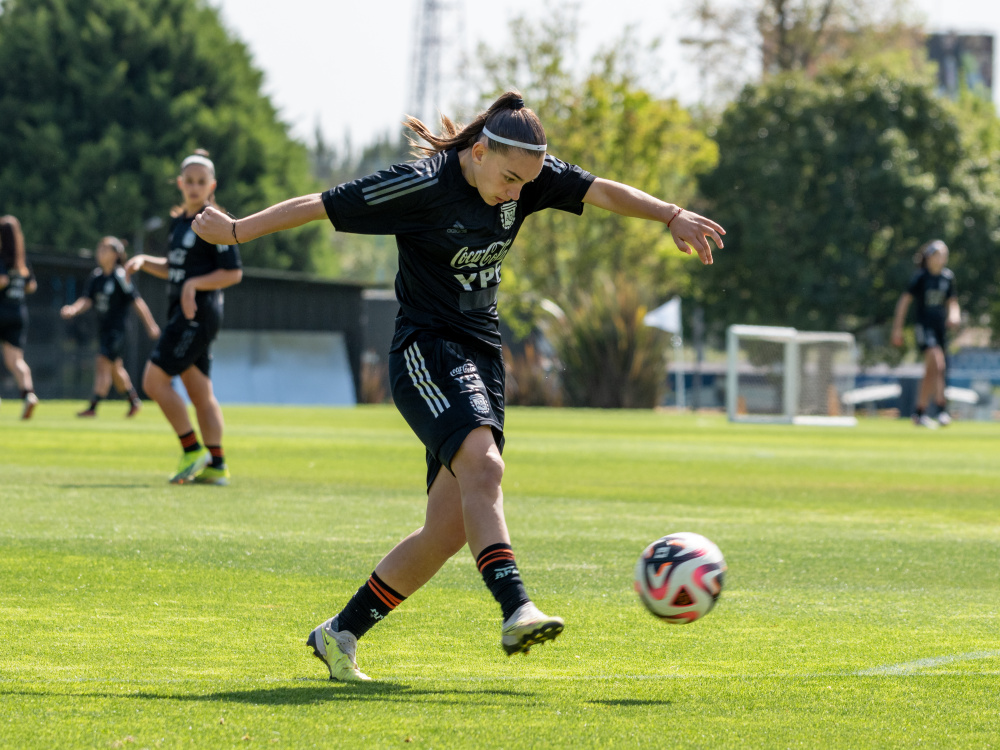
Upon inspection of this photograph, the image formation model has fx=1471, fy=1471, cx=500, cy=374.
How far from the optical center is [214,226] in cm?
446

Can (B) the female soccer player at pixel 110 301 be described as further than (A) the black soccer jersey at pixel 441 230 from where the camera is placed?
Yes

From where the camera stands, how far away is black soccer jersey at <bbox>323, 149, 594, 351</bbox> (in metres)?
4.41

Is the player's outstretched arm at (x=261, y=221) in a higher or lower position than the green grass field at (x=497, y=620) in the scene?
higher

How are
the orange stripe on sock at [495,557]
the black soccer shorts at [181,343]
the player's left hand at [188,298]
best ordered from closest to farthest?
the orange stripe on sock at [495,557]
the player's left hand at [188,298]
the black soccer shorts at [181,343]

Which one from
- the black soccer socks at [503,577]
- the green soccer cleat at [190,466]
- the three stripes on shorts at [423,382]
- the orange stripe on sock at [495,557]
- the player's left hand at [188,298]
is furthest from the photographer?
the green soccer cleat at [190,466]

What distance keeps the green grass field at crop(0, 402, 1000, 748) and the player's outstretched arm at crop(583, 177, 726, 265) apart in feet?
4.28

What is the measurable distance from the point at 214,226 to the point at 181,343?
551 centimetres

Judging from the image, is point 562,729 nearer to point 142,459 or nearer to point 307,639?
point 307,639

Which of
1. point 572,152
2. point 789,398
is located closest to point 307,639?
point 789,398

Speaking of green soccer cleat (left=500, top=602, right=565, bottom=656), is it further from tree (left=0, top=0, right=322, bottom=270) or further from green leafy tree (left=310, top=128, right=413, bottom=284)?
tree (left=0, top=0, right=322, bottom=270)

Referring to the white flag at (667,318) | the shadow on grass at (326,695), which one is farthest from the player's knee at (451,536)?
the white flag at (667,318)

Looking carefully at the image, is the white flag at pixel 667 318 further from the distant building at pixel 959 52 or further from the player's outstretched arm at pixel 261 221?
the distant building at pixel 959 52

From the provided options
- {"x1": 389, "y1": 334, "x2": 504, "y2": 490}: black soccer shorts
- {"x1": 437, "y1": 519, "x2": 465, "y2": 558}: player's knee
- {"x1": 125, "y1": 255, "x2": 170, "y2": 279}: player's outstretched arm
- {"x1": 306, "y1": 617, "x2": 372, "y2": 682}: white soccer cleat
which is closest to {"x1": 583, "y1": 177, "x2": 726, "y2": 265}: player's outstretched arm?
{"x1": 389, "y1": 334, "x2": 504, "y2": 490}: black soccer shorts

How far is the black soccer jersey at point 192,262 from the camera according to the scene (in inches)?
387
